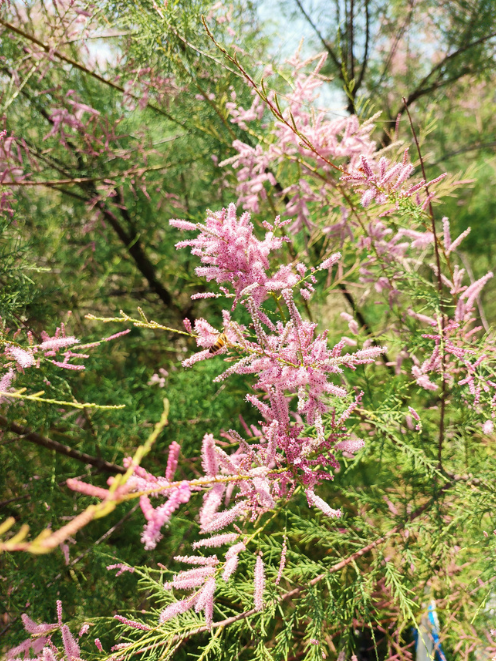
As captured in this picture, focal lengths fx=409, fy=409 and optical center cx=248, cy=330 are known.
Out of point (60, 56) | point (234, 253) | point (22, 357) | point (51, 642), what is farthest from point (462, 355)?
point (60, 56)

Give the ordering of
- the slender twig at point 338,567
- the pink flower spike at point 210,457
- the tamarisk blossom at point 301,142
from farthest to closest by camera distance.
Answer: the tamarisk blossom at point 301,142
the slender twig at point 338,567
the pink flower spike at point 210,457

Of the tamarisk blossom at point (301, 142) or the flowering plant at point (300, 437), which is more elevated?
the tamarisk blossom at point (301, 142)

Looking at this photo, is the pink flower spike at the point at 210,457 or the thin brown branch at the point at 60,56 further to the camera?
the thin brown branch at the point at 60,56

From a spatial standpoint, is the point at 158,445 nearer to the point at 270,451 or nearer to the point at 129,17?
the point at 270,451

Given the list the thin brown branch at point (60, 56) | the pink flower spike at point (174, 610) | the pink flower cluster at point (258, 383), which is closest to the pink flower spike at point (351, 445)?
the pink flower cluster at point (258, 383)

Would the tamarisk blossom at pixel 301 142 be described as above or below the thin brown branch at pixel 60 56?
below

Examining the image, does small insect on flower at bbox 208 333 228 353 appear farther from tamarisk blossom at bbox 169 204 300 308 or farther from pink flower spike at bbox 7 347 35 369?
pink flower spike at bbox 7 347 35 369

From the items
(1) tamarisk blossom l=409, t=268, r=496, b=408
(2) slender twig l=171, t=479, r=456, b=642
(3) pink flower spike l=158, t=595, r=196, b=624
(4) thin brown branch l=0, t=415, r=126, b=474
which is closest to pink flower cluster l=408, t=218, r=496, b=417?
(1) tamarisk blossom l=409, t=268, r=496, b=408

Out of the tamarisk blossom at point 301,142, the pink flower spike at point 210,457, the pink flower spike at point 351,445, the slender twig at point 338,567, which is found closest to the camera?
the pink flower spike at point 210,457

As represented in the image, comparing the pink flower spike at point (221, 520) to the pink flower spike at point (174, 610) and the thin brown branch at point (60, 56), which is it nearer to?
the pink flower spike at point (174, 610)

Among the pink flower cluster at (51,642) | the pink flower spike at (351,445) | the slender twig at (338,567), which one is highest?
the pink flower spike at (351,445)

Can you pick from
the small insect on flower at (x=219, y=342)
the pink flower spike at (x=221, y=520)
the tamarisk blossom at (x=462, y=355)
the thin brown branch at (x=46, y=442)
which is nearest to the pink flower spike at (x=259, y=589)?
the pink flower spike at (x=221, y=520)

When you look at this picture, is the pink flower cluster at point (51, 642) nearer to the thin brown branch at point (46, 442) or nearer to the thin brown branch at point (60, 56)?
the thin brown branch at point (46, 442)

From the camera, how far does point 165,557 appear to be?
1292mm
